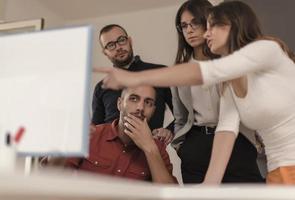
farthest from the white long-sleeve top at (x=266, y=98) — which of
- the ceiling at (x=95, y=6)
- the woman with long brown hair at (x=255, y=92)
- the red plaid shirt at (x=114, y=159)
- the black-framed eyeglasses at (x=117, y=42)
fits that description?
the ceiling at (x=95, y=6)

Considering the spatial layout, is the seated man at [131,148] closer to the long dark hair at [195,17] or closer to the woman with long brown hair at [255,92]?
the long dark hair at [195,17]

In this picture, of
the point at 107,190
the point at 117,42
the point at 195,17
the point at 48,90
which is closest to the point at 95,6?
the point at 117,42

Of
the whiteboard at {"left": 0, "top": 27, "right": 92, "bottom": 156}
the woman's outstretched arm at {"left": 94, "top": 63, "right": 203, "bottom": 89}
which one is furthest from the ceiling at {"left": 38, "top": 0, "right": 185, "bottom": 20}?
the whiteboard at {"left": 0, "top": 27, "right": 92, "bottom": 156}

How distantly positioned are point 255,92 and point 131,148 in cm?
58

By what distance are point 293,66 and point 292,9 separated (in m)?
1.61

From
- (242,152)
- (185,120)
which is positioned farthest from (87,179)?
(185,120)

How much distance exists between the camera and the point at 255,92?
3.87 ft

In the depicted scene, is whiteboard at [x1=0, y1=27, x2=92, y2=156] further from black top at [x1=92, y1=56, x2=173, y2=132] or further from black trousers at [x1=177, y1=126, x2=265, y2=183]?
black top at [x1=92, y1=56, x2=173, y2=132]

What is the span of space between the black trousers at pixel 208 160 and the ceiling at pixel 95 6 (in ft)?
6.01

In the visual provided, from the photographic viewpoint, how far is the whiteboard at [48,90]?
798 mm

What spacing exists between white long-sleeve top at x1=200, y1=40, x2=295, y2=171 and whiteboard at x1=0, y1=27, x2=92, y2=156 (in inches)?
13.6

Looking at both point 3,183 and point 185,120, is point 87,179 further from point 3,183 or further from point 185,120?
point 185,120

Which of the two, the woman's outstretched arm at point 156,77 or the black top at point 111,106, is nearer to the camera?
the woman's outstretched arm at point 156,77

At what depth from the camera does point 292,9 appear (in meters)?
2.66
